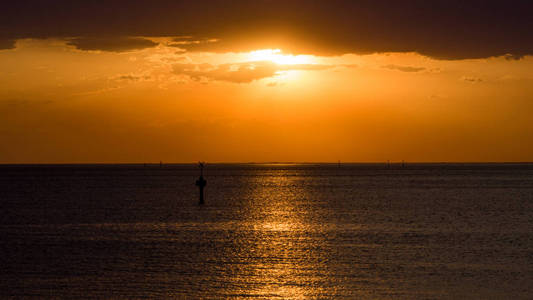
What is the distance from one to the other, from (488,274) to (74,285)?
Result: 19074 mm

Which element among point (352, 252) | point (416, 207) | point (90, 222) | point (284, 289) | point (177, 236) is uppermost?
point (416, 207)

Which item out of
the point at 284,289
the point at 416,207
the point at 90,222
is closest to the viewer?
the point at 284,289

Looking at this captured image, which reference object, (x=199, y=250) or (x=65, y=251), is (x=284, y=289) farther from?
(x=65, y=251)

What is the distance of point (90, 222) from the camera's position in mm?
64188

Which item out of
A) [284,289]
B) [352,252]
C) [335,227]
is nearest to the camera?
[284,289]

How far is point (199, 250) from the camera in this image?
142ft

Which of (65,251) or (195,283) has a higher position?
(65,251)

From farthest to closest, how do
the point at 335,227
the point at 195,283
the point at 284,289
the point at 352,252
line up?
1. the point at 335,227
2. the point at 352,252
3. the point at 195,283
4. the point at 284,289

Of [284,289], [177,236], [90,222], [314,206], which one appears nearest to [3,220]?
[90,222]

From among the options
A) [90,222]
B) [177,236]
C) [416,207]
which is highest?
[416,207]

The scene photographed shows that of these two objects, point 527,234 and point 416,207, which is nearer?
point 527,234

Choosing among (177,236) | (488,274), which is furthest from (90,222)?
(488,274)

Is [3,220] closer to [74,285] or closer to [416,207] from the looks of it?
[74,285]

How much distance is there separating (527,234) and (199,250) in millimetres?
24933
